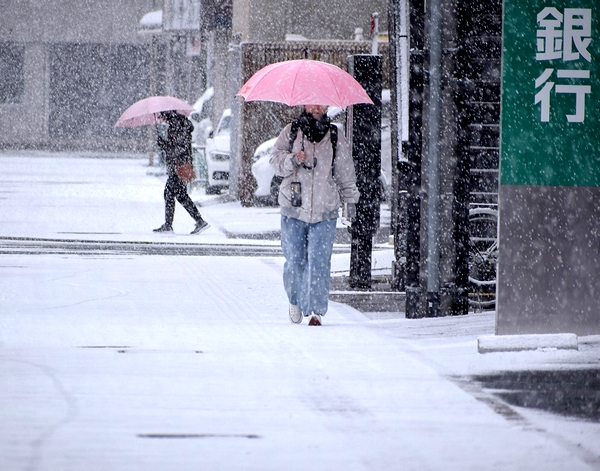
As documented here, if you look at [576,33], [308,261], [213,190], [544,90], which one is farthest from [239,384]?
[213,190]

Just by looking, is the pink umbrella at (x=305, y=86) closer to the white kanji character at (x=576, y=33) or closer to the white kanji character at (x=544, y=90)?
the white kanji character at (x=544, y=90)

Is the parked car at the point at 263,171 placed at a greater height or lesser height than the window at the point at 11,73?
lesser

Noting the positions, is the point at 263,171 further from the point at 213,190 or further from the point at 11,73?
the point at 11,73

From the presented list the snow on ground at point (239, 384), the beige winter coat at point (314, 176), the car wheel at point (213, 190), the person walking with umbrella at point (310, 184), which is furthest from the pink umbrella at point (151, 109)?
the car wheel at point (213, 190)

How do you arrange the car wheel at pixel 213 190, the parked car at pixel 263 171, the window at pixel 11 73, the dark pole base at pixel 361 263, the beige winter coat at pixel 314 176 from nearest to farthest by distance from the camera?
the beige winter coat at pixel 314 176
the dark pole base at pixel 361 263
the parked car at pixel 263 171
the car wheel at pixel 213 190
the window at pixel 11 73

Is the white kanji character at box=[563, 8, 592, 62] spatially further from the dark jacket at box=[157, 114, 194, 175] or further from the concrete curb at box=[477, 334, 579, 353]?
the dark jacket at box=[157, 114, 194, 175]

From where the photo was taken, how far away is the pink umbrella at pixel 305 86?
8.30 meters

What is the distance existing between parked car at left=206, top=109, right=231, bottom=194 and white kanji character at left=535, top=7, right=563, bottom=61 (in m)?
16.2

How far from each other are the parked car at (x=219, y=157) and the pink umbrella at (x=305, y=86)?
14417mm

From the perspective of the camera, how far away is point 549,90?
7262 millimetres

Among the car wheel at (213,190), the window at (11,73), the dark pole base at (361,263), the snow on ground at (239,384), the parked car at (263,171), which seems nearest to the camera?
the snow on ground at (239,384)

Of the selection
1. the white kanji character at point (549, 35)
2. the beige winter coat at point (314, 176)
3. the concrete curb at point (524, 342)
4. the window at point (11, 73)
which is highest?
the window at point (11, 73)

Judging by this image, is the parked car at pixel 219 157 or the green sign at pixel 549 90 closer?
the green sign at pixel 549 90

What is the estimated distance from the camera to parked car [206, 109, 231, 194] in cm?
2331
